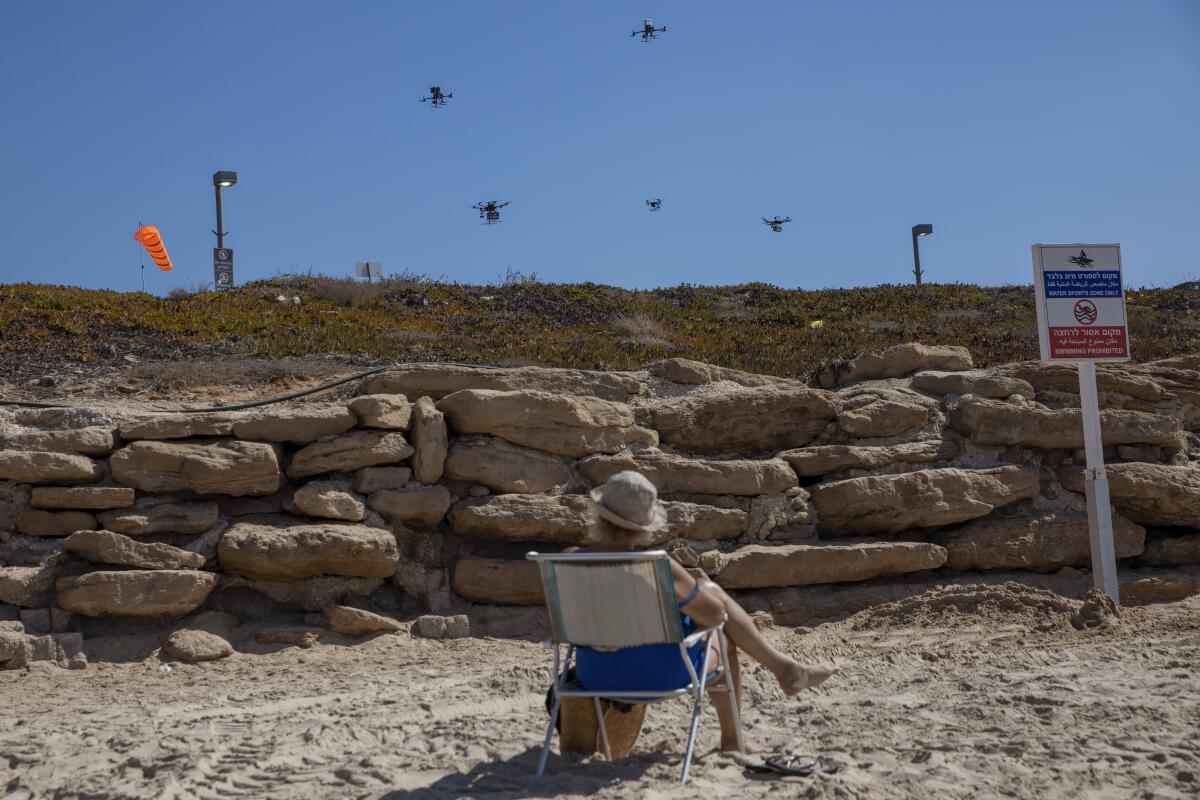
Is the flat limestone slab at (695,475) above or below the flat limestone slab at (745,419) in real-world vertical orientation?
below

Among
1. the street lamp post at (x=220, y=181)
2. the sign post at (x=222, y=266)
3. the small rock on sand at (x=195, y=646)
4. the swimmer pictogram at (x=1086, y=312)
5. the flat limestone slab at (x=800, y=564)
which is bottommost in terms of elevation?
the small rock on sand at (x=195, y=646)

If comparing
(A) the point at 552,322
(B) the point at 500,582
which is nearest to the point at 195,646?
(B) the point at 500,582

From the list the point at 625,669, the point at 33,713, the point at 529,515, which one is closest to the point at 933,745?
the point at 625,669

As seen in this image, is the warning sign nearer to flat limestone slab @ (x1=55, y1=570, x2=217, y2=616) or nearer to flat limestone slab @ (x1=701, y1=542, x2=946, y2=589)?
flat limestone slab @ (x1=701, y1=542, x2=946, y2=589)

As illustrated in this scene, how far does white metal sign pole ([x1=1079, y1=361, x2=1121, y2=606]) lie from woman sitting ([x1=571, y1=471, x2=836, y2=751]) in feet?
11.8

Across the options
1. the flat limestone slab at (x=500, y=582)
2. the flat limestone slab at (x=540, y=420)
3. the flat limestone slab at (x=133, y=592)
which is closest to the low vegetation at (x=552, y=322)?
the flat limestone slab at (x=540, y=420)

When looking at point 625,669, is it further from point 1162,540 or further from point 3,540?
point 1162,540

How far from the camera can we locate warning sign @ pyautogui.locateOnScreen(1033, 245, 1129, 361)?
6.95 m

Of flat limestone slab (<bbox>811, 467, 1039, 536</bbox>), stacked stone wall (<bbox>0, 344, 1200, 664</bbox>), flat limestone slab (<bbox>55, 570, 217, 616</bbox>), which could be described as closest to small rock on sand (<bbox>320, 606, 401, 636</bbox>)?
stacked stone wall (<bbox>0, 344, 1200, 664</bbox>)

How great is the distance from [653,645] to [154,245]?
1855cm

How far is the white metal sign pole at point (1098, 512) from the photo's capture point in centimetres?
681

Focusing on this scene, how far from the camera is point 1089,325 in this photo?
6996 millimetres

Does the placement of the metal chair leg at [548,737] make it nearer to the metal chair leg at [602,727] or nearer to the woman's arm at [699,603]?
the metal chair leg at [602,727]

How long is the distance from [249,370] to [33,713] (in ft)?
13.0
